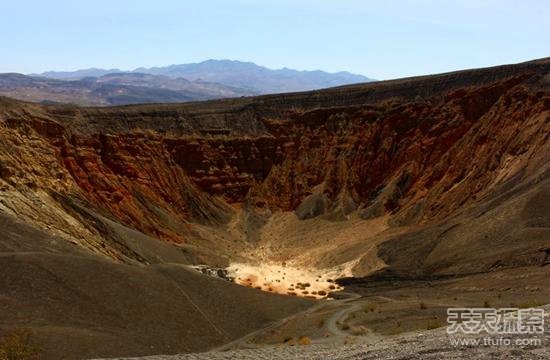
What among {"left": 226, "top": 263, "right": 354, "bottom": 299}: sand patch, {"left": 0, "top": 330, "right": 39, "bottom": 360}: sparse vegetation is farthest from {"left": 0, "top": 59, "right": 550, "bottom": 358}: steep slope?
{"left": 0, "top": 330, "right": 39, "bottom": 360}: sparse vegetation

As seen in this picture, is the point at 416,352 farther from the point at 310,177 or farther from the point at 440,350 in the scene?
the point at 310,177

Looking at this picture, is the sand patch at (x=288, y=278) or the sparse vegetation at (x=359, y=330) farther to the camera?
the sand patch at (x=288, y=278)

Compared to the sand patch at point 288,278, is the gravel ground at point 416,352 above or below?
above

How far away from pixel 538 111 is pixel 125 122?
122 ft

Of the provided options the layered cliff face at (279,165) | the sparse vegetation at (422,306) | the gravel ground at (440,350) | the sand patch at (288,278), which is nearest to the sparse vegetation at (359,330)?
the sparse vegetation at (422,306)

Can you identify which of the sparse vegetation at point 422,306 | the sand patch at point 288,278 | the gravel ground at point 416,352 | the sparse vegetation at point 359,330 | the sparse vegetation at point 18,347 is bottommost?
the sand patch at point 288,278

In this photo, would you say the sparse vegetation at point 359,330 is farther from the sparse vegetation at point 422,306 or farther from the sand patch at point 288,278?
the sand patch at point 288,278

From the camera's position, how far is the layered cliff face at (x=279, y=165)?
43.5 metres

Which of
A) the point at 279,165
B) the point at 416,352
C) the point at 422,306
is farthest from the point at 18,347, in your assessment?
the point at 279,165

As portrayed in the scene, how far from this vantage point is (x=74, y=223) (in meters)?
36.6

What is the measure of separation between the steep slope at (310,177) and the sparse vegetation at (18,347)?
679cm

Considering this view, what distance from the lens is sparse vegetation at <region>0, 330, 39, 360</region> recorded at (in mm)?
18766

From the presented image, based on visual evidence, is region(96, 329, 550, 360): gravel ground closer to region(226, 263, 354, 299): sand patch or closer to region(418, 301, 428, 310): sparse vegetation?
region(418, 301, 428, 310): sparse vegetation

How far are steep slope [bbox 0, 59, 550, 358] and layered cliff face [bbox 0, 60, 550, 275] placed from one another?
5.9 inches
